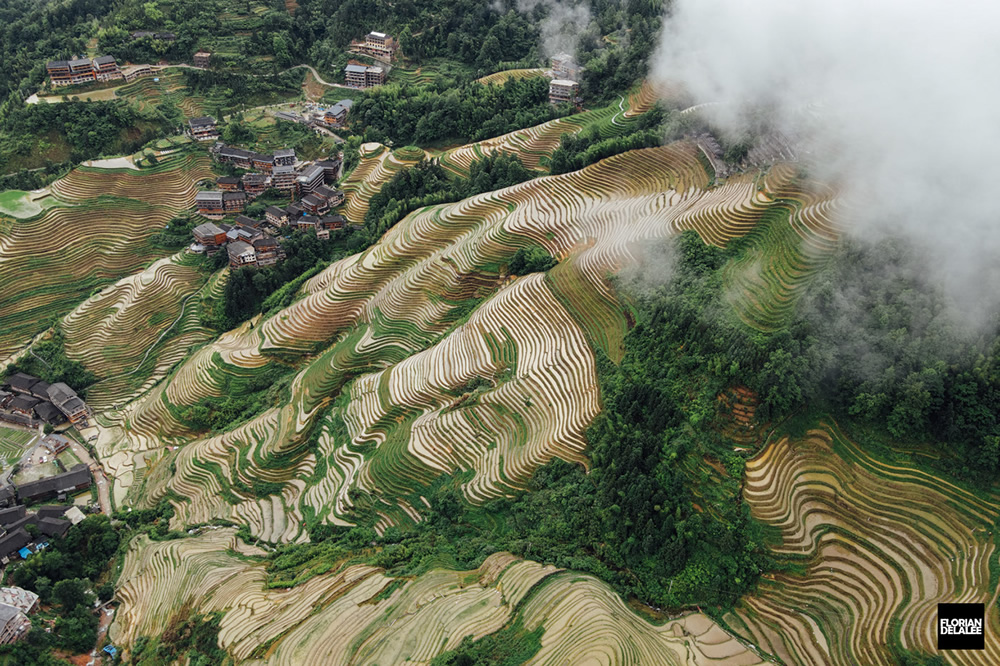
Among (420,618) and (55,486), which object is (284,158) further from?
(420,618)

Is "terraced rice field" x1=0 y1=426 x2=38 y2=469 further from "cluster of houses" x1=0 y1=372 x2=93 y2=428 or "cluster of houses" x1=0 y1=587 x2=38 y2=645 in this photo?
"cluster of houses" x1=0 y1=587 x2=38 y2=645

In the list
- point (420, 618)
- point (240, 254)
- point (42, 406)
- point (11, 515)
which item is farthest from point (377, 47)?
point (420, 618)

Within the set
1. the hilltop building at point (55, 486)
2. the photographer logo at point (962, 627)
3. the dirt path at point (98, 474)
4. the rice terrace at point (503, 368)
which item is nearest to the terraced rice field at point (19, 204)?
the rice terrace at point (503, 368)

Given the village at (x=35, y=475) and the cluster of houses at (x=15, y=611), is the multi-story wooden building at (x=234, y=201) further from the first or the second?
the cluster of houses at (x=15, y=611)

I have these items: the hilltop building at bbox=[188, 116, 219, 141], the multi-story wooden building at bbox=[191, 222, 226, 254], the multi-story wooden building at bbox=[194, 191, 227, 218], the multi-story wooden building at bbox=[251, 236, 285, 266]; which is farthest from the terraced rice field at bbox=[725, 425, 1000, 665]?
the hilltop building at bbox=[188, 116, 219, 141]

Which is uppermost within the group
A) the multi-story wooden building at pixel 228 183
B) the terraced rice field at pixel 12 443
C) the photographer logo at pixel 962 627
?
the multi-story wooden building at pixel 228 183

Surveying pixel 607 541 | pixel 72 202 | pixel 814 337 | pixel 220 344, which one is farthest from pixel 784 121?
pixel 72 202

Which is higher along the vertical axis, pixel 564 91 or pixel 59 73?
pixel 59 73
